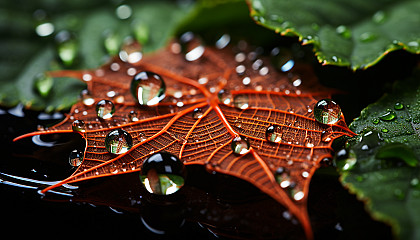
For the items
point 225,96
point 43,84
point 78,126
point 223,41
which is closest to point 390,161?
point 225,96

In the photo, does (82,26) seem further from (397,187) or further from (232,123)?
(397,187)

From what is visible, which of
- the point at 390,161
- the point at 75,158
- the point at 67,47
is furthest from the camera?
the point at 67,47

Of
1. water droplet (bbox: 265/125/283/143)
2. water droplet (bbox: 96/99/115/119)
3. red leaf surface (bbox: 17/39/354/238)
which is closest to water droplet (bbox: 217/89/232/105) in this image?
red leaf surface (bbox: 17/39/354/238)

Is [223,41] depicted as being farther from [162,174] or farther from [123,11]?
[162,174]

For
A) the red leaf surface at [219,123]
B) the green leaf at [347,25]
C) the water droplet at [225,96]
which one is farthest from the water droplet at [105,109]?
the green leaf at [347,25]

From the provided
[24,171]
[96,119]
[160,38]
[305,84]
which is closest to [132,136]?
[96,119]

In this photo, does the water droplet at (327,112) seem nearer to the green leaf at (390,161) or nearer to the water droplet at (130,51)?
the green leaf at (390,161)
